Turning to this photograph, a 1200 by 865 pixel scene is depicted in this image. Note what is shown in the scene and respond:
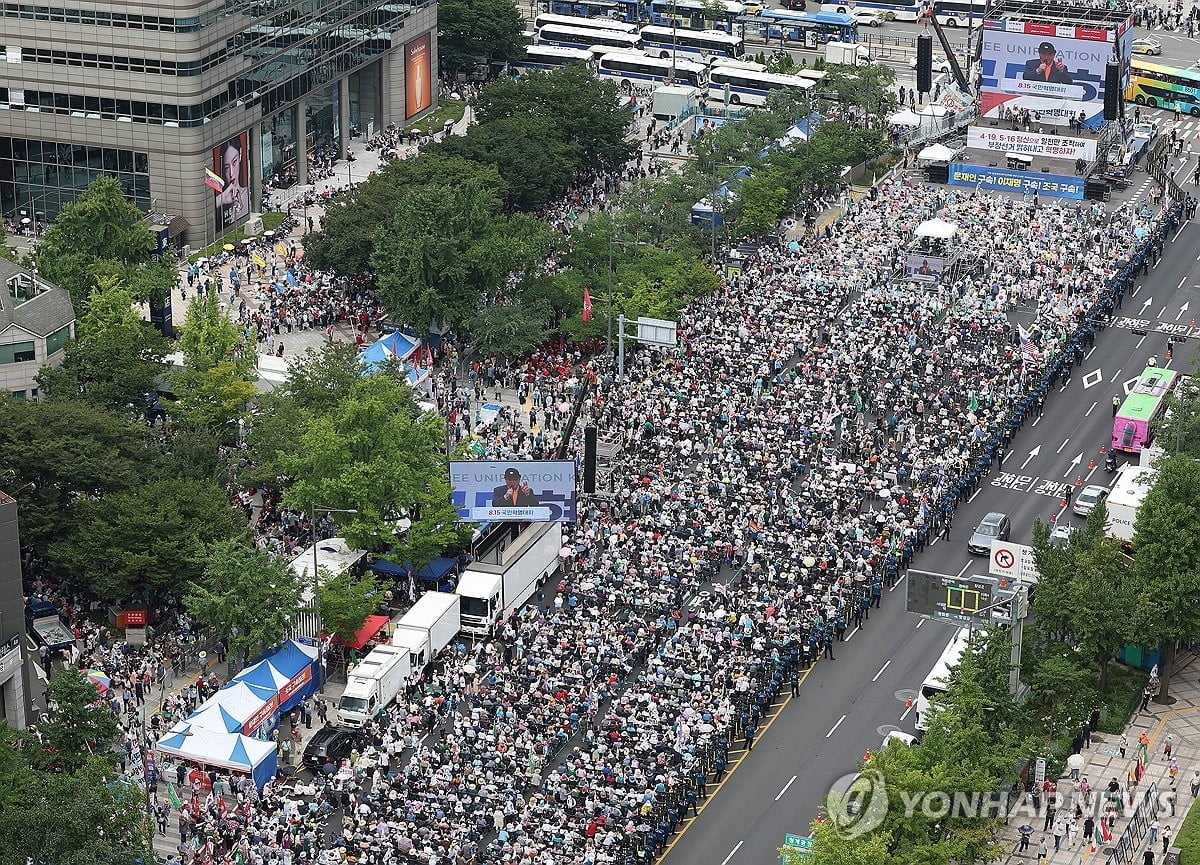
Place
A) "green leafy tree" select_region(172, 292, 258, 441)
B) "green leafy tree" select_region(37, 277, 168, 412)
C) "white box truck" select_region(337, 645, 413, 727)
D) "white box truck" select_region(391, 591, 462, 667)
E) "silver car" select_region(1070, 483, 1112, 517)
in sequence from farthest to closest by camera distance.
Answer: "green leafy tree" select_region(37, 277, 168, 412)
"silver car" select_region(1070, 483, 1112, 517)
"green leafy tree" select_region(172, 292, 258, 441)
"white box truck" select_region(391, 591, 462, 667)
"white box truck" select_region(337, 645, 413, 727)

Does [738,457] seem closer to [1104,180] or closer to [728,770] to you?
[728,770]

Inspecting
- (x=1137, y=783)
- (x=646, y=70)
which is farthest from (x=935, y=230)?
(x=1137, y=783)

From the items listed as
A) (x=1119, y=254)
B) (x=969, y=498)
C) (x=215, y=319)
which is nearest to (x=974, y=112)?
(x=1119, y=254)

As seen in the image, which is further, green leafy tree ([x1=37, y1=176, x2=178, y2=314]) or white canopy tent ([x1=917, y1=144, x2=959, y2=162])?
white canopy tent ([x1=917, y1=144, x2=959, y2=162])

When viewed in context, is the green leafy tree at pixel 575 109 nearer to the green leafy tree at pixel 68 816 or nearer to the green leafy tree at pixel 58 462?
the green leafy tree at pixel 58 462

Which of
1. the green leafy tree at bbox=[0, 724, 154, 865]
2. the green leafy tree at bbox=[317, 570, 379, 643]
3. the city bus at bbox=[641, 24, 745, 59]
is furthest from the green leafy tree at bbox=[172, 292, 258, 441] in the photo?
the city bus at bbox=[641, 24, 745, 59]

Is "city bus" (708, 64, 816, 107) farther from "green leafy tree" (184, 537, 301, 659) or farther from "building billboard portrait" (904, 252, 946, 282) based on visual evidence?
"green leafy tree" (184, 537, 301, 659)

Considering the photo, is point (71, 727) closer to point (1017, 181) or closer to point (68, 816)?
point (68, 816)

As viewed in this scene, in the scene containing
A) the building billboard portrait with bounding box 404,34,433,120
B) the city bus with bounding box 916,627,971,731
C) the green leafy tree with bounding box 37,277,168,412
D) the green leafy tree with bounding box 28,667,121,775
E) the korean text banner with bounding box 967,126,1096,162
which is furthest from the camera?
the building billboard portrait with bounding box 404,34,433,120
